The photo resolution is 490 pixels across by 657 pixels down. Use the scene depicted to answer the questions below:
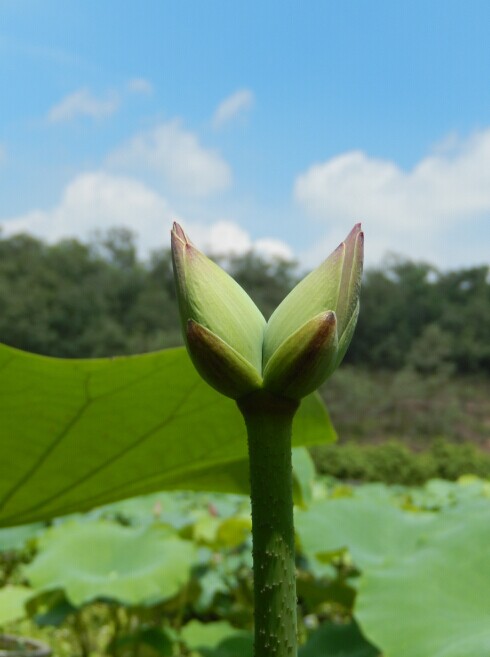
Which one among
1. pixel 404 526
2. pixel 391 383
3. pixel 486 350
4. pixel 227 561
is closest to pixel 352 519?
pixel 404 526

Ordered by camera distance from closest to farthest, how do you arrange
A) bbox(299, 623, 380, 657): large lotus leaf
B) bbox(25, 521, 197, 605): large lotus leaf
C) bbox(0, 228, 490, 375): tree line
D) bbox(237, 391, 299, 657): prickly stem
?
1. bbox(237, 391, 299, 657): prickly stem
2. bbox(299, 623, 380, 657): large lotus leaf
3. bbox(25, 521, 197, 605): large lotus leaf
4. bbox(0, 228, 490, 375): tree line

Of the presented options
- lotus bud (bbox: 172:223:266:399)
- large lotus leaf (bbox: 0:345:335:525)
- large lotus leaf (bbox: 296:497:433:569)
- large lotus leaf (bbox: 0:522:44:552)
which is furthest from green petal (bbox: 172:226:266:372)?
large lotus leaf (bbox: 0:522:44:552)

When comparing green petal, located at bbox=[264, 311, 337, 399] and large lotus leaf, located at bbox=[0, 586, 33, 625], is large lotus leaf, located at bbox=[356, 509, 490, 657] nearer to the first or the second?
green petal, located at bbox=[264, 311, 337, 399]

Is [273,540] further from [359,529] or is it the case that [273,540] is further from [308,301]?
[359,529]

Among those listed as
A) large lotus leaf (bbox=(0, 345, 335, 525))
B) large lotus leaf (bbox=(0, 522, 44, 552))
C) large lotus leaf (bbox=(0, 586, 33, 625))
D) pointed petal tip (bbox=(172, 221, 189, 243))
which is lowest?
pointed petal tip (bbox=(172, 221, 189, 243))

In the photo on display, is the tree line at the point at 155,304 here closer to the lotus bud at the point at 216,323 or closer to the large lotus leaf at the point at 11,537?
the large lotus leaf at the point at 11,537

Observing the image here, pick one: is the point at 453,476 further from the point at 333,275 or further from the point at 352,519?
the point at 333,275

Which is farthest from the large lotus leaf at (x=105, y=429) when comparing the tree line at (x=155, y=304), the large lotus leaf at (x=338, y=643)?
the tree line at (x=155, y=304)
